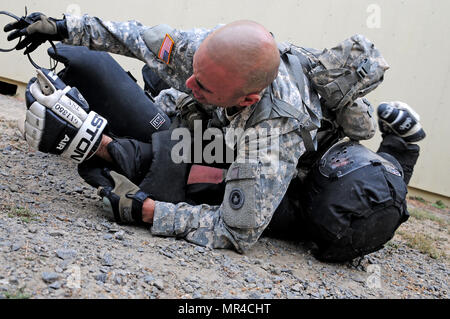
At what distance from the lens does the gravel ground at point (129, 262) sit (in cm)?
170

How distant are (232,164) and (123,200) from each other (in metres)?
0.54

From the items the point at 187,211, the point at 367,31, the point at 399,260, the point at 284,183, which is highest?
the point at 367,31

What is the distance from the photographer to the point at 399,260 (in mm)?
2904

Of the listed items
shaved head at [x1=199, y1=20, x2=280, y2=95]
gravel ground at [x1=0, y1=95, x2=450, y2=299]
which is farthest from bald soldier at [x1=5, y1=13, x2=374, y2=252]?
gravel ground at [x1=0, y1=95, x2=450, y2=299]

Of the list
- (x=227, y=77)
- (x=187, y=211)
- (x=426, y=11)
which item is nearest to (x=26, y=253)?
(x=187, y=211)

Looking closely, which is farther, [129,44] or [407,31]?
[407,31]

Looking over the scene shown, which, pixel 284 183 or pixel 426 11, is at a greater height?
pixel 426 11

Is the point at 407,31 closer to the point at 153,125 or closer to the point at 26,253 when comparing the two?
the point at 153,125

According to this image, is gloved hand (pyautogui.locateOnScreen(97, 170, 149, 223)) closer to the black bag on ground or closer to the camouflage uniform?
the camouflage uniform

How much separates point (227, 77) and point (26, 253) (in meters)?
1.04

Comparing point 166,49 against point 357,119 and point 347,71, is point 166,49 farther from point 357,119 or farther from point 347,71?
point 357,119

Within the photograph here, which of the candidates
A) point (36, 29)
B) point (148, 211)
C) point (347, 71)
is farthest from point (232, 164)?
point (36, 29)

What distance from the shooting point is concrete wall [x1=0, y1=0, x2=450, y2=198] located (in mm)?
5059
